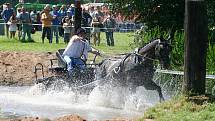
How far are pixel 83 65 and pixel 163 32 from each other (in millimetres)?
3760

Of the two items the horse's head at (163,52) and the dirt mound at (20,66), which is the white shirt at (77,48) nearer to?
the horse's head at (163,52)

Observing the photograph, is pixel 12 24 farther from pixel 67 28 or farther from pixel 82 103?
pixel 82 103

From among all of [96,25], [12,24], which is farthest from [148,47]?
[12,24]

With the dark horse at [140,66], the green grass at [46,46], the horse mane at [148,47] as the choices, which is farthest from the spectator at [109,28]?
the horse mane at [148,47]

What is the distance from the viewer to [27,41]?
104ft

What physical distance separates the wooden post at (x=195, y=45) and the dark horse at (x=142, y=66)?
8.30 ft

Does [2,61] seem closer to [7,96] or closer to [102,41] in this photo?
[7,96]

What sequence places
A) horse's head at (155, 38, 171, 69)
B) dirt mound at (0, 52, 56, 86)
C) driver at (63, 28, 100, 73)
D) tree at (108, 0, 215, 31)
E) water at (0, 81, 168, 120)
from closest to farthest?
water at (0, 81, 168, 120) < horse's head at (155, 38, 171, 69) < driver at (63, 28, 100, 73) < tree at (108, 0, 215, 31) < dirt mound at (0, 52, 56, 86)

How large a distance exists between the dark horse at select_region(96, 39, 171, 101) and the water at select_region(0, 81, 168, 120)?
275 mm

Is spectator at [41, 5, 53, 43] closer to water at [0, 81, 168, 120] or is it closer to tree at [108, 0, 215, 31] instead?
tree at [108, 0, 215, 31]

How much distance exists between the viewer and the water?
1377 cm

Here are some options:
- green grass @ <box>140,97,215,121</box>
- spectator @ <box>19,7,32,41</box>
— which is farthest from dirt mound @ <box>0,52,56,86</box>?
green grass @ <box>140,97,215,121</box>

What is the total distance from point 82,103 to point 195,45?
190 inches

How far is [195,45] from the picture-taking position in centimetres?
1134
